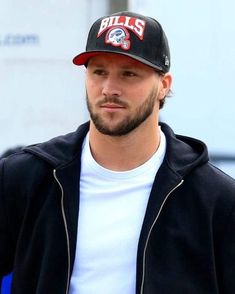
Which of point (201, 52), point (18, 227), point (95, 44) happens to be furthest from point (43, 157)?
point (201, 52)

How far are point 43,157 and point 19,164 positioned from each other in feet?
0.26

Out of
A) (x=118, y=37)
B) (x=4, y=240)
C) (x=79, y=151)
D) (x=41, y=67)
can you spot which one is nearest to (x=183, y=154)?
(x=79, y=151)

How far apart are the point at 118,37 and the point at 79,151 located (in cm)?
41

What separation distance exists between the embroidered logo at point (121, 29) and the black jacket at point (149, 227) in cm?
40

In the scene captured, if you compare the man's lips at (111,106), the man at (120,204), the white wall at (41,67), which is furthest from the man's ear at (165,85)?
the white wall at (41,67)

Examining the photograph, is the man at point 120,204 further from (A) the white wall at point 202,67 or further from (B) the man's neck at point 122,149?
(A) the white wall at point 202,67

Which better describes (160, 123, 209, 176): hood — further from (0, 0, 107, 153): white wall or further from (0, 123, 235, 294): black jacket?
(0, 0, 107, 153): white wall

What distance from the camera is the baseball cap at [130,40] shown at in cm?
245

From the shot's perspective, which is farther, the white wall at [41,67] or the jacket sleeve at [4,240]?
the white wall at [41,67]

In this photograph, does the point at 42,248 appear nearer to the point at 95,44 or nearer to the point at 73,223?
the point at 73,223

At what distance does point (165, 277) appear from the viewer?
240 cm

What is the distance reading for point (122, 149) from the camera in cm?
254

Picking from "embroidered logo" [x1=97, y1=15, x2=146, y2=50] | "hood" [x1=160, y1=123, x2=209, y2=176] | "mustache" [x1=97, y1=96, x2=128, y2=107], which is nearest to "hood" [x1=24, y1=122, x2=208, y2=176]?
"hood" [x1=160, y1=123, x2=209, y2=176]

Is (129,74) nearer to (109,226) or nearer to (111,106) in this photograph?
(111,106)
